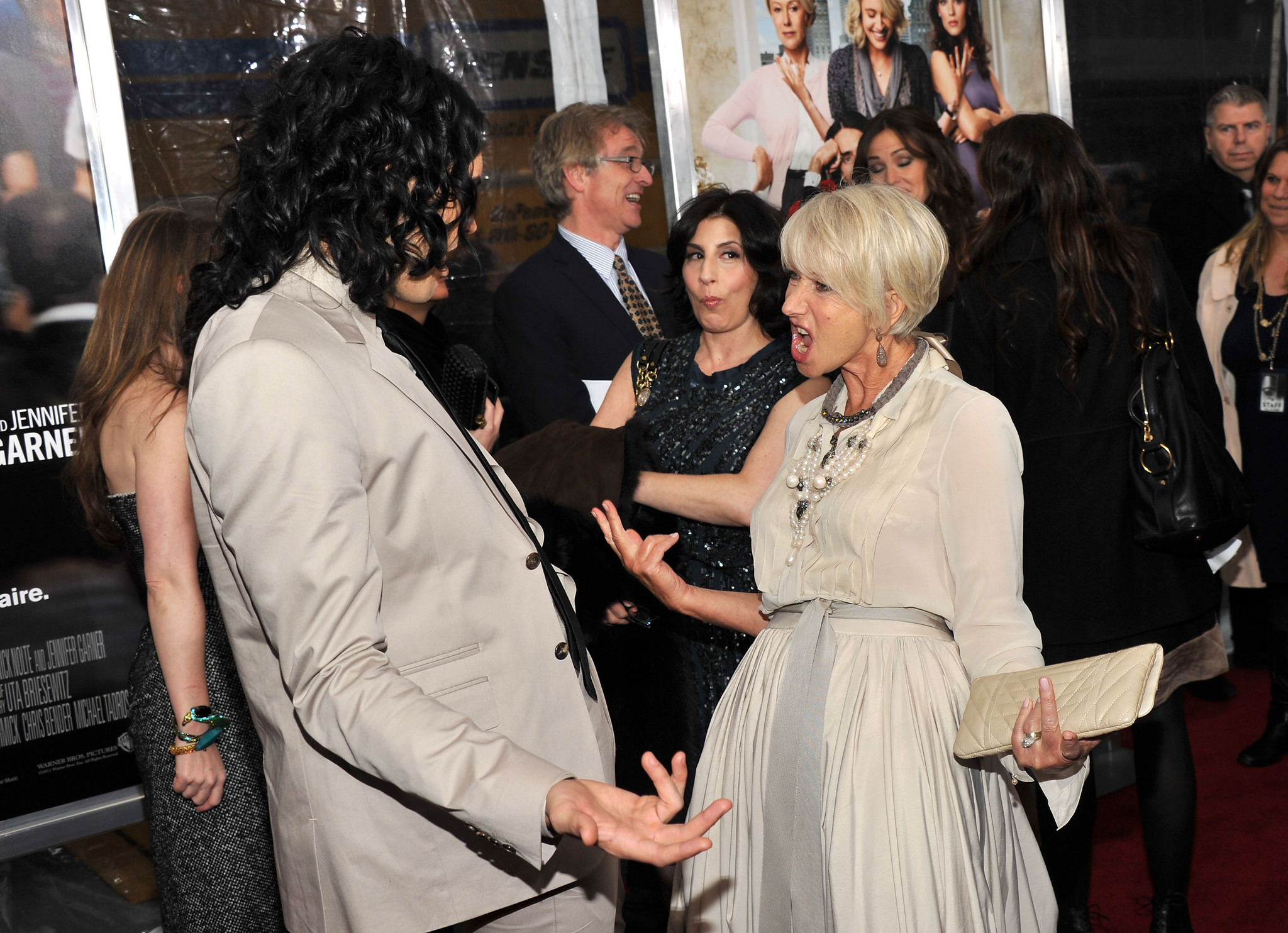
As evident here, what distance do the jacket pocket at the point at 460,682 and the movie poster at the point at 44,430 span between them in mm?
1985

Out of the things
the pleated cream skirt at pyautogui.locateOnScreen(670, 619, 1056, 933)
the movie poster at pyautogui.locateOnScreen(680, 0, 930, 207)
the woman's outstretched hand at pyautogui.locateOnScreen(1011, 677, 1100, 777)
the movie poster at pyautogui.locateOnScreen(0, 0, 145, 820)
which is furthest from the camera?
the movie poster at pyautogui.locateOnScreen(680, 0, 930, 207)

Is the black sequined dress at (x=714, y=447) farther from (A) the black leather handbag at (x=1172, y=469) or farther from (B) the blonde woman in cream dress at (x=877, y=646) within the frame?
(A) the black leather handbag at (x=1172, y=469)

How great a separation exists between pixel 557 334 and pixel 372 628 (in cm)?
218

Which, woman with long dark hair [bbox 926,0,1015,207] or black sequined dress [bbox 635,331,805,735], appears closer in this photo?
black sequined dress [bbox 635,331,805,735]

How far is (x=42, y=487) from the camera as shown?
3.02 m

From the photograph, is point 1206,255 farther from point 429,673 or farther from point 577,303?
point 429,673

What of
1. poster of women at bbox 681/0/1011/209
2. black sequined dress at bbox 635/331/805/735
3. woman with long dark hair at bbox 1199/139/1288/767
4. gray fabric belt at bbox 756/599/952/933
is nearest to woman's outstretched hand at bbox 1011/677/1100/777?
gray fabric belt at bbox 756/599/952/933

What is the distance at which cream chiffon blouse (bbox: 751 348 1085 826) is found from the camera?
161 cm

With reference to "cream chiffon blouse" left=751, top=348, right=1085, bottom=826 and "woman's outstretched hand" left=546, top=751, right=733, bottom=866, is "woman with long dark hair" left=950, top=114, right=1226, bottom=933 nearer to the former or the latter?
"cream chiffon blouse" left=751, top=348, right=1085, bottom=826

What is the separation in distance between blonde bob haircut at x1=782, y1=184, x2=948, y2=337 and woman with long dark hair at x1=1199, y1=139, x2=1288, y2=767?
2616 millimetres

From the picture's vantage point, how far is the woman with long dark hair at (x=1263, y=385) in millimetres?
3867

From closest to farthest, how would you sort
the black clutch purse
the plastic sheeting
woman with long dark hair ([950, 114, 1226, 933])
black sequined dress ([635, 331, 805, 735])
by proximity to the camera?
1. the black clutch purse
2. black sequined dress ([635, 331, 805, 735])
3. woman with long dark hair ([950, 114, 1226, 933])
4. the plastic sheeting

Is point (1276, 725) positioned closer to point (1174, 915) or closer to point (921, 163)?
point (1174, 915)

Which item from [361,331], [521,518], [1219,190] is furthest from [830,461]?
[1219,190]
